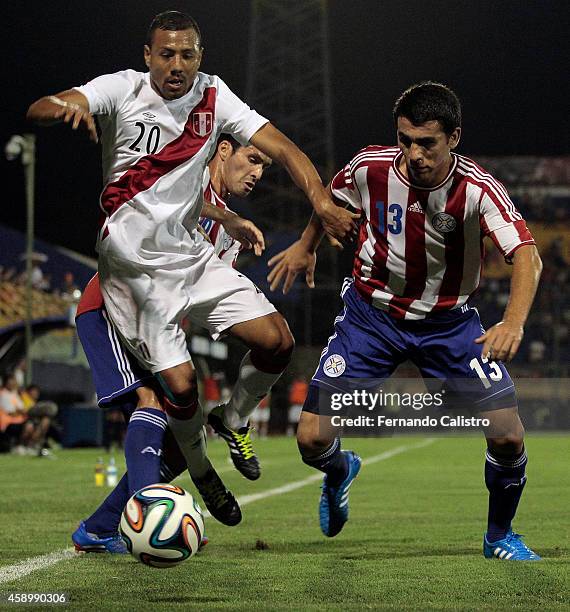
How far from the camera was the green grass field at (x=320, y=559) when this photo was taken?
4598 mm

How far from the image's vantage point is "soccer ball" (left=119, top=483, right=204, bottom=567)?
4.70 meters

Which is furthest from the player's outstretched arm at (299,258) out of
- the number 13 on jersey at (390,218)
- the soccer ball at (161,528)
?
the soccer ball at (161,528)

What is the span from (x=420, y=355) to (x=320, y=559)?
1.15 m

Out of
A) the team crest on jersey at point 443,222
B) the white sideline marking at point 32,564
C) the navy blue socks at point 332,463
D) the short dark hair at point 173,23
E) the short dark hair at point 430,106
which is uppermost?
the short dark hair at point 173,23

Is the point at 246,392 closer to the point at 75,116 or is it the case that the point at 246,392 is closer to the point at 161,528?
the point at 161,528

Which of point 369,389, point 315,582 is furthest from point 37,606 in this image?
point 369,389

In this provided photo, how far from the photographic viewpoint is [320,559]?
5.98 metres

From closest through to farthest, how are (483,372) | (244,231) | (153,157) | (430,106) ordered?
(153,157), (430,106), (483,372), (244,231)

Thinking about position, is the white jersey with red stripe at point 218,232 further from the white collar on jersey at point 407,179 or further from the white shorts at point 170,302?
the white collar on jersey at point 407,179

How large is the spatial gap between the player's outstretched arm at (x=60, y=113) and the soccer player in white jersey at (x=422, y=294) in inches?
61.8

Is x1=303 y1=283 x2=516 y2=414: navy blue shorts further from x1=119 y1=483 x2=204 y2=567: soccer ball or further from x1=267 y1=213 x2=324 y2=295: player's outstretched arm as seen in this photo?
x1=119 y1=483 x2=204 y2=567: soccer ball

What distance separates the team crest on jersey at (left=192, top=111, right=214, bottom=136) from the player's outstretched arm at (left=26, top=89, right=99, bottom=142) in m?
0.79

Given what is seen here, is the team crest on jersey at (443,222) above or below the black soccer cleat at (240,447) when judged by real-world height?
above

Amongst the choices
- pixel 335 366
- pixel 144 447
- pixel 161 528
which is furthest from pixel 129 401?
pixel 161 528
